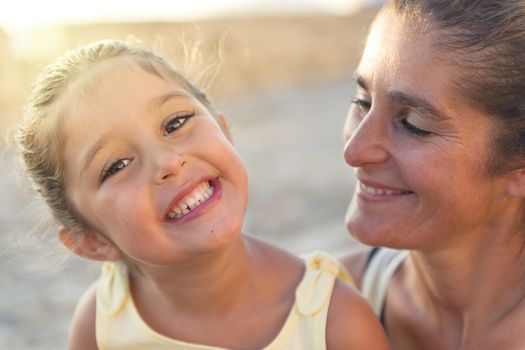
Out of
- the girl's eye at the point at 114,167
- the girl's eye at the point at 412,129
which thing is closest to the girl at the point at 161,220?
the girl's eye at the point at 114,167

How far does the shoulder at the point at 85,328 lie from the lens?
8.63 ft

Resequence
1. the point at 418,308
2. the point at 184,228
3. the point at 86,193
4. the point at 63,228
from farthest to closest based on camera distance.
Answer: the point at 418,308 < the point at 63,228 < the point at 86,193 < the point at 184,228

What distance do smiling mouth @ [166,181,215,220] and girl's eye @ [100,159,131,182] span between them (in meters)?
0.20

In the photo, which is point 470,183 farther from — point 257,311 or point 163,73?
point 163,73

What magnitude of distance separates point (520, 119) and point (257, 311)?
3.31 ft

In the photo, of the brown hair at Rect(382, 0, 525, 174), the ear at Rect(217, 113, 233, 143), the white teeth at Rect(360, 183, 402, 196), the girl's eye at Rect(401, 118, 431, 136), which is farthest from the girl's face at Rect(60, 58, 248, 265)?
the brown hair at Rect(382, 0, 525, 174)

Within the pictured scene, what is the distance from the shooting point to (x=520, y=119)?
2.20 m

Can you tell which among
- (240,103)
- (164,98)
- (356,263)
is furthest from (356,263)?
(240,103)

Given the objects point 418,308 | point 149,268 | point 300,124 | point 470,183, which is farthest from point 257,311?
point 300,124

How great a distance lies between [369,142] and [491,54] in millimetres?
433

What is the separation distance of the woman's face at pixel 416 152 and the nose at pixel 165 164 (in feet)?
1.78

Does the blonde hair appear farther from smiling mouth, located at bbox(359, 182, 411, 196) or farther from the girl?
smiling mouth, located at bbox(359, 182, 411, 196)

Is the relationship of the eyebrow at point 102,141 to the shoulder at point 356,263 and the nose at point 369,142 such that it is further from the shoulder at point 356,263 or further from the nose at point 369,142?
the shoulder at point 356,263

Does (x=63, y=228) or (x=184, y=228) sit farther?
(x=63, y=228)
